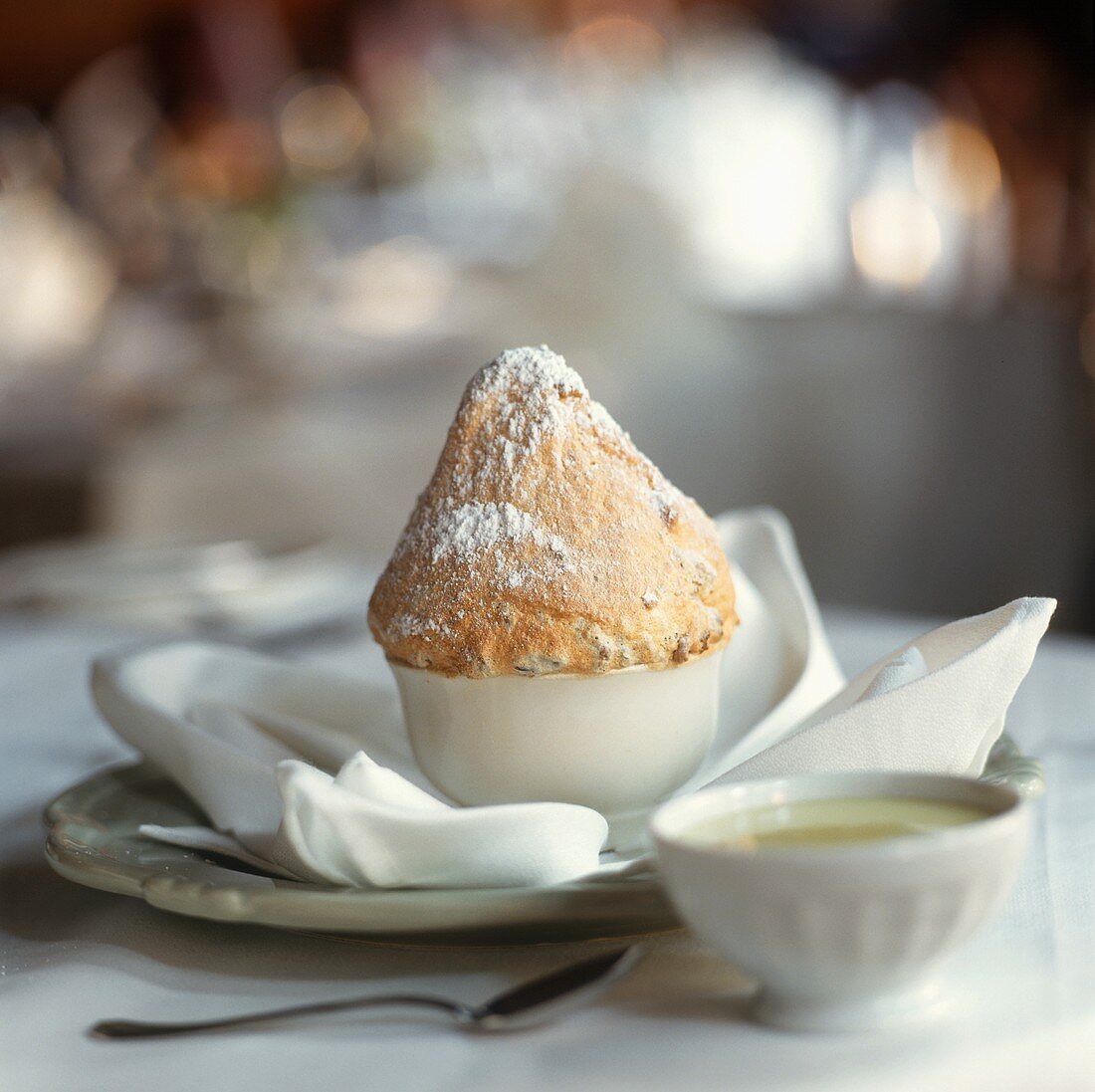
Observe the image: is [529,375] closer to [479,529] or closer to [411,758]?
[479,529]

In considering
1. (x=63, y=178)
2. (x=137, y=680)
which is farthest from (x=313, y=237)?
(x=137, y=680)

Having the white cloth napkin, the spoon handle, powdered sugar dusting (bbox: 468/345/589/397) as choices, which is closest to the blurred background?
the white cloth napkin

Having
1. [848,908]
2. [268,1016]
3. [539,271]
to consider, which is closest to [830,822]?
[848,908]

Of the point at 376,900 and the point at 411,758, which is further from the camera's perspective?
the point at 411,758

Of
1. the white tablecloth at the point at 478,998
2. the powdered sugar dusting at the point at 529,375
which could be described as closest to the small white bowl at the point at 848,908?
the white tablecloth at the point at 478,998

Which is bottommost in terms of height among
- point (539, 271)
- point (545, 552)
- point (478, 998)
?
point (478, 998)

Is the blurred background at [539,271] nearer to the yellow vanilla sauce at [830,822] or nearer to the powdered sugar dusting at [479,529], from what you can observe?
the powdered sugar dusting at [479,529]

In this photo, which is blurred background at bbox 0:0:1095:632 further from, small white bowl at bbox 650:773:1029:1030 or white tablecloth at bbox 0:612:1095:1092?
small white bowl at bbox 650:773:1029:1030
